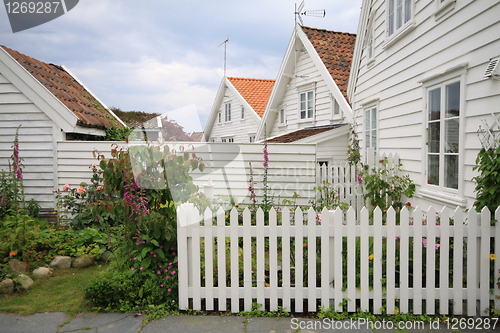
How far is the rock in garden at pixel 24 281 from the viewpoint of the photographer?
14.5 feet

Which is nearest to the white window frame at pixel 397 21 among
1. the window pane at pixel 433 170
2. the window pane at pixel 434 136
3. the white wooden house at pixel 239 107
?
the window pane at pixel 434 136

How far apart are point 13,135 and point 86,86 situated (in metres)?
4.65

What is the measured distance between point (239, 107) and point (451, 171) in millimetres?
17704

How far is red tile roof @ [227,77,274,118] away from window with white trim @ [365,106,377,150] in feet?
36.7

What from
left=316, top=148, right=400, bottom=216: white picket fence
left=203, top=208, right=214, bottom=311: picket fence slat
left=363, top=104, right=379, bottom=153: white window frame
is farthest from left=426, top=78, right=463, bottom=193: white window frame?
left=203, top=208, right=214, bottom=311: picket fence slat

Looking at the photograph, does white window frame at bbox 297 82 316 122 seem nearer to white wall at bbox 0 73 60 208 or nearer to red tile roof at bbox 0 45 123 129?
red tile roof at bbox 0 45 123 129

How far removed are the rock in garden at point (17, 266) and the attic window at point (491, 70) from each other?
21.5 ft

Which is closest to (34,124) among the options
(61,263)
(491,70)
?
(61,263)

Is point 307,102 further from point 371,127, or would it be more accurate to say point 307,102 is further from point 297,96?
point 371,127

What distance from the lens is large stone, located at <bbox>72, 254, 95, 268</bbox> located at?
17.5 ft

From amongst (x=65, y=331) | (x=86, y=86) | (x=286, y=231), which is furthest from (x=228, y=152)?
(x=86, y=86)

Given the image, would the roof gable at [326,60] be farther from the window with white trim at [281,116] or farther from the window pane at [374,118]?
the window pane at [374,118]

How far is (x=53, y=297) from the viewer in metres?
4.22

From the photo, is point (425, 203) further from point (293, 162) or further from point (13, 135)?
point (13, 135)
